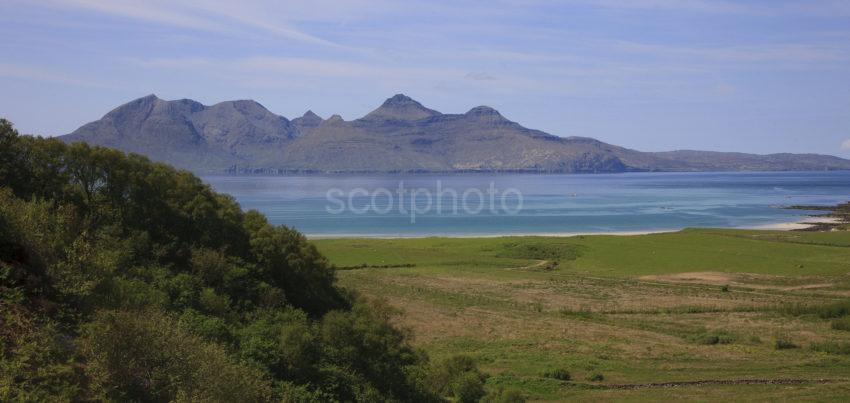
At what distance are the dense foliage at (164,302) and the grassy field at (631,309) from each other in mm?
6604

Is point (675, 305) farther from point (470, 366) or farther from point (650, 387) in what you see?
point (470, 366)

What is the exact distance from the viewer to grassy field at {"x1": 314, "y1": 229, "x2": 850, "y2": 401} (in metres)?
30.6

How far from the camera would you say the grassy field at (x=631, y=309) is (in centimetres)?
3058

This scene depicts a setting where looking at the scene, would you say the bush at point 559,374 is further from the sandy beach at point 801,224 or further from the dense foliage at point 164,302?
the sandy beach at point 801,224

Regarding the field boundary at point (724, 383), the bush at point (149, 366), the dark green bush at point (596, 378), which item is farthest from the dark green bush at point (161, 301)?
the field boundary at point (724, 383)

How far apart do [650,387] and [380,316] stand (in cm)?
1113

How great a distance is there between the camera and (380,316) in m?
30.3

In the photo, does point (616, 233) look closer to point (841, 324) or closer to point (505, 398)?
point (841, 324)

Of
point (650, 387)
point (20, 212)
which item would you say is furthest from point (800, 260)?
point (20, 212)

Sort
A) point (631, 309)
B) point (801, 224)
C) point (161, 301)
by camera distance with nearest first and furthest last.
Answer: point (161, 301)
point (631, 309)
point (801, 224)

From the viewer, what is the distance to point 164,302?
21.7 meters

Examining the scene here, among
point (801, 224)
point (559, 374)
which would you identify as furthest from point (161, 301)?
point (801, 224)

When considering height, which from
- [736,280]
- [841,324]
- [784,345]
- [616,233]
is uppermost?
[616,233]

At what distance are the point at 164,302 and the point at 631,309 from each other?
32.9 m
